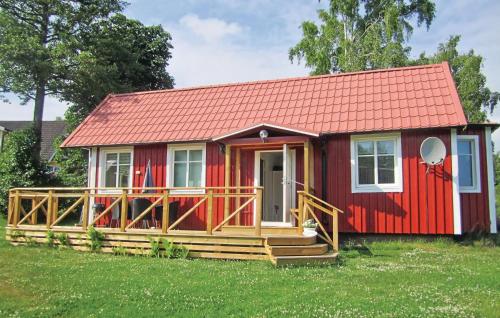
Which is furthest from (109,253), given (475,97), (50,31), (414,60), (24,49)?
(475,97)

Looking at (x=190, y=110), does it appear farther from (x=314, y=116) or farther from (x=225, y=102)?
(x=314, y=116)

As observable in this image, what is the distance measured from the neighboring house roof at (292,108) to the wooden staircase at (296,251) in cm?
318

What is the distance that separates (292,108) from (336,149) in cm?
208

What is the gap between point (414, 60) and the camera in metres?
27.7

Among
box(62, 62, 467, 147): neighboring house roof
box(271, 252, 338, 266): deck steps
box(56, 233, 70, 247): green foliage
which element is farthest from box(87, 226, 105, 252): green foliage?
box(271, 252, 338, 266): deck steps

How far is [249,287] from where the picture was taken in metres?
7.07

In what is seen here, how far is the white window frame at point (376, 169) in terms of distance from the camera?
11.4 meters

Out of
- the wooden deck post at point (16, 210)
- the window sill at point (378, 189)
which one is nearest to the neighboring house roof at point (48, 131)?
the wooden deck post at point (16, 210)

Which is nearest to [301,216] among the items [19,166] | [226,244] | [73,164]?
[226,244]

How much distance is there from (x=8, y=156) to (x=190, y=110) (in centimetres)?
928

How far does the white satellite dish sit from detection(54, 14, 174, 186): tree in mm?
15083

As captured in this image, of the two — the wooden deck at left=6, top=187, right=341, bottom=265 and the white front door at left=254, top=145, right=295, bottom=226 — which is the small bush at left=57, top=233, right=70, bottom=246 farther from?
the white front door at left=254, top=145, right=295, bottom=226

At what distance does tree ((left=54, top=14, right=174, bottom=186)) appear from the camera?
21453mm

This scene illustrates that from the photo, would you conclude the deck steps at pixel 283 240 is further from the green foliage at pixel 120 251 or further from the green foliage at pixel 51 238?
the green foliage at pixel 51 238
